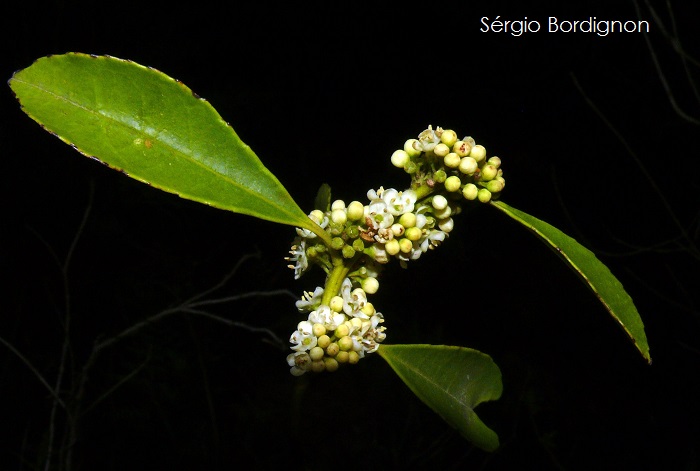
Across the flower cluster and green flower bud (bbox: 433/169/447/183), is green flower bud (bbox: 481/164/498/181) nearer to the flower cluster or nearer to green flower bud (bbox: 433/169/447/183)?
green flower bud (bbox: 433/169/447/183)

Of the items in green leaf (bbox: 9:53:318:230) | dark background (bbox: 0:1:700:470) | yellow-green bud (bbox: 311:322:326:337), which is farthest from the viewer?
dark background (bbox: 0:1:700:470)

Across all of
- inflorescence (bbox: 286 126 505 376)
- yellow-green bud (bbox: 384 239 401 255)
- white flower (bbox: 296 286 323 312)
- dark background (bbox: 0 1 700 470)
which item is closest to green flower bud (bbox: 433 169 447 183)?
inflorescence (bbox: 286 126 505 376)

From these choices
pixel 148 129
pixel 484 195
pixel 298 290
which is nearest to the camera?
pixel 148 129

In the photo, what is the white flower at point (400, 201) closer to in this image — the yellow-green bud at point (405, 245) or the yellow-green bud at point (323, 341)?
the yellow-green bud at point (405, 245)

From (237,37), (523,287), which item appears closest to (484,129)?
(523,287)

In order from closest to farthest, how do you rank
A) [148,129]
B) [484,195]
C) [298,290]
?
[148,129] < [484,195] < [298,290]

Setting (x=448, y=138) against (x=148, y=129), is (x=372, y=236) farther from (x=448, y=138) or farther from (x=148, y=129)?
(x=148, y=129)

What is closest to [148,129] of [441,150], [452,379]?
[441,150]
